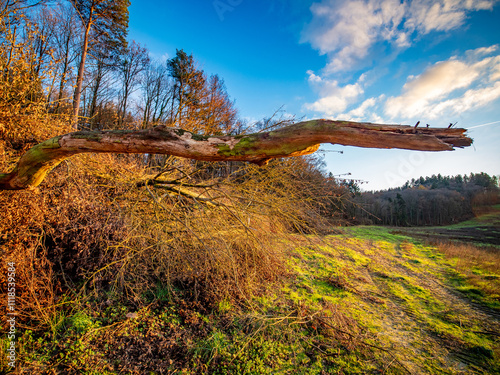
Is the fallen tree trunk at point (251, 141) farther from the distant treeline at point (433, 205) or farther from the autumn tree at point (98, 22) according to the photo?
the distant treeline at point (433, 205)

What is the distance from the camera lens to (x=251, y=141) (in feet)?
6.83

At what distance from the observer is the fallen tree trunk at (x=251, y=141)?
1612mm

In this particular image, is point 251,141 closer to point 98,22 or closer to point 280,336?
point 280,336

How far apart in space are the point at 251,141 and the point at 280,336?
9.98ft

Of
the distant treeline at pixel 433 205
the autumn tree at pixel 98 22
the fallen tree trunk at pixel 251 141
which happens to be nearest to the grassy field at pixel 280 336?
the fallen tree trunk at pixel 251 141

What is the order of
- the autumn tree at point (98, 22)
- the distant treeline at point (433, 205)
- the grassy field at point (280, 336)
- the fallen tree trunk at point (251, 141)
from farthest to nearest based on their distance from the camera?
1. the distant treeline at point (433, 205)
2. the autumn tree at point (98, 22)
3. the grassy field at point (280, 336)
4. the fallen tree trunk at point (251, 141)

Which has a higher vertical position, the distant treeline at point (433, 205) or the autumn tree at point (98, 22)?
the autumn tree at point (98, 22)

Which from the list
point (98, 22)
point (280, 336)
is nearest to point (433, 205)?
point (280, 336)

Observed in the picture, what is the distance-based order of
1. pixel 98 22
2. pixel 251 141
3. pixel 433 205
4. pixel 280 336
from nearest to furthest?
1. pixel 251 141
2. pixel 280 336
3. pixel 98 22
4. pixel 433 205

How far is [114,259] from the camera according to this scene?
3.90 metres

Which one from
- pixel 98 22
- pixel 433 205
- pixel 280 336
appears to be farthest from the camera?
pixel 433 205

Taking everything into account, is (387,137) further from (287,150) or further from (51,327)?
(51,327)

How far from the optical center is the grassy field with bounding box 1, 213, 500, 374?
2.62m

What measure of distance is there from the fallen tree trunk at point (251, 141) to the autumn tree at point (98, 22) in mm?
11494
